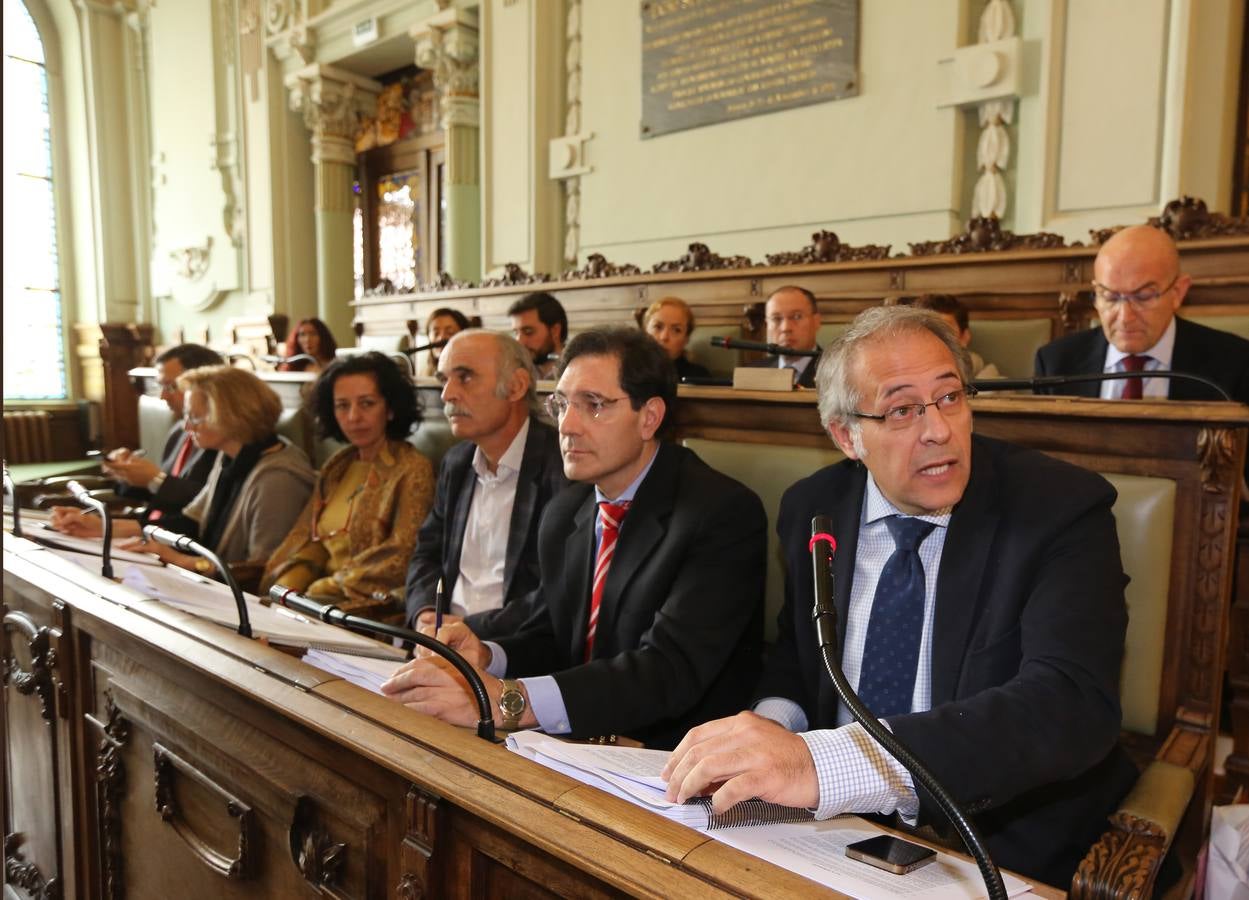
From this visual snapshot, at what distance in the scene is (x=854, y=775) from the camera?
36.6 inches

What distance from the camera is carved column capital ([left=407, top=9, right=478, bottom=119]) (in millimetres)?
6668

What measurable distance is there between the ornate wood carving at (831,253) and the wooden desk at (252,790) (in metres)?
3.21

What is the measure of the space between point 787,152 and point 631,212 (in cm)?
118

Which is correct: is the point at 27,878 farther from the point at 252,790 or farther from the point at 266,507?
the point at 266,507

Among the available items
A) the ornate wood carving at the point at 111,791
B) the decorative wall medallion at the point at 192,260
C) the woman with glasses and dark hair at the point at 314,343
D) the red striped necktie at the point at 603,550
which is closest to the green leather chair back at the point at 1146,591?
the red striped necktie at the point at 603,550

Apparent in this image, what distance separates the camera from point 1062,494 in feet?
3.93

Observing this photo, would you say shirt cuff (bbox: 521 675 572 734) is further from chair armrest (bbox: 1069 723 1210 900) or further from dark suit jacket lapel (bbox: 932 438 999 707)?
chair armrest (bbox: 1069 723 1210 900)

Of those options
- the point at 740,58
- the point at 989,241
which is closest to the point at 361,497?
the point at 989,241

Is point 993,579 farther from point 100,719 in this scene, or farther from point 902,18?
point 902,18

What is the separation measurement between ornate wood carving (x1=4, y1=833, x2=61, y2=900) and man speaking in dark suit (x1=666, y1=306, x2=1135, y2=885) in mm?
1522

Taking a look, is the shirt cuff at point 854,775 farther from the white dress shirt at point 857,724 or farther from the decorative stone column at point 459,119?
the decorative stone column at point 459,119

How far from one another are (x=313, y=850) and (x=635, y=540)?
2.48 feet

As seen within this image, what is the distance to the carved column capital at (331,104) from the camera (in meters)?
7.95

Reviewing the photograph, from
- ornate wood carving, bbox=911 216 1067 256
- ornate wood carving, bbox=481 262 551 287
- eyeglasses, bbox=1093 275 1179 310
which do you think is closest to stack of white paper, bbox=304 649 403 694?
eyeglasses, bbox=1093 275 1179 310
